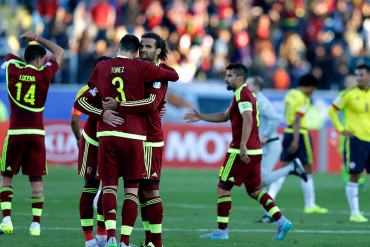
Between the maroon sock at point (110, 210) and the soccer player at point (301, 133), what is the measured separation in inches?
313

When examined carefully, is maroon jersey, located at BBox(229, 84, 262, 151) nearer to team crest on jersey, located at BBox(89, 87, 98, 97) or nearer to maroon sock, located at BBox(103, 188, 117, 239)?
team crest on jersey, located at BBox(89, 87, 98, 97)

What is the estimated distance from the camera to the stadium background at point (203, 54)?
25.2 meters

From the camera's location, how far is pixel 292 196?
73.4 ft

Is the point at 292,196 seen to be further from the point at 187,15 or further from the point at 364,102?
the point at 187,15

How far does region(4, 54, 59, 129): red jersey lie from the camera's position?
13703 mm

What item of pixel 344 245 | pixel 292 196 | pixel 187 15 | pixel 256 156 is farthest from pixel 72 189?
pixel 187 15

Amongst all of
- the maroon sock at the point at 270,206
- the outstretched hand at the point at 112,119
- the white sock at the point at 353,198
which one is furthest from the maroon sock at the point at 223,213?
the white sock at the point at 353,198

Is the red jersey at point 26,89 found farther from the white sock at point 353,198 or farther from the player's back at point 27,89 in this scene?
the white sock at point 353,198

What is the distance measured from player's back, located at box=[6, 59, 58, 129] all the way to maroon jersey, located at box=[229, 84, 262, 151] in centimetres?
236

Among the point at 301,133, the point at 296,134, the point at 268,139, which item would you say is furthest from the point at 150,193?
the point at 301,133

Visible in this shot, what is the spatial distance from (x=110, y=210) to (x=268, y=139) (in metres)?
6.69

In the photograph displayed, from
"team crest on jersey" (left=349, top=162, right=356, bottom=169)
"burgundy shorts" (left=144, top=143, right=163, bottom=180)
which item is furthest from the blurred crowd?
"burgundy shorts" (left=144, top=143, right=163, bottom=180)

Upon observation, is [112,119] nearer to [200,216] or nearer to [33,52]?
[33,52]

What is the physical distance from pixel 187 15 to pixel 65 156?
8.04 m
